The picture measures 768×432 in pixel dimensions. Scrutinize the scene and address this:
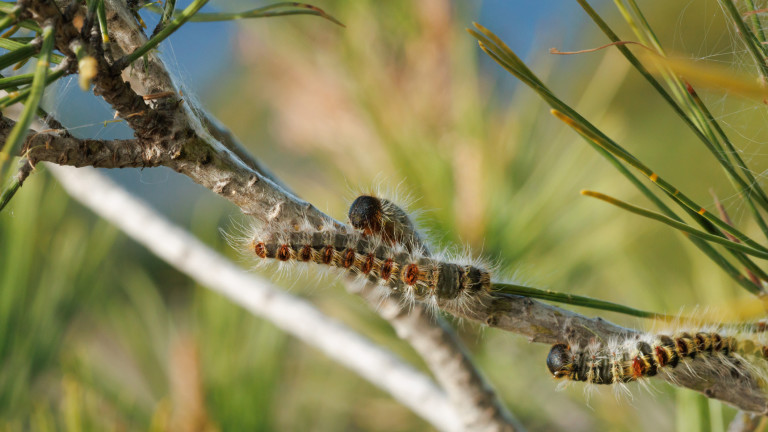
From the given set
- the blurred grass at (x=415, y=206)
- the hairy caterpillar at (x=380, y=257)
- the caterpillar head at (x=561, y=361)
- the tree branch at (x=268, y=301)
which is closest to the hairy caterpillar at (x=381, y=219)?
the hairy caterpillar at (x=380, y=257)

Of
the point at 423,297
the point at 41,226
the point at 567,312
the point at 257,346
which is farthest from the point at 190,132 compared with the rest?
the point at 41,226

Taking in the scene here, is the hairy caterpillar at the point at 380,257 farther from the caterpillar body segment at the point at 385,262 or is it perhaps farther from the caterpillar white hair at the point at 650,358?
the caterpillar white hair at the point at 650,358

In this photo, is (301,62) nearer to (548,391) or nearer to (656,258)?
(548,391)

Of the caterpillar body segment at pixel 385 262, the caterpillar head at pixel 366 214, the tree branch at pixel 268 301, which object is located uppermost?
the caterpillar head at pixel 366 214

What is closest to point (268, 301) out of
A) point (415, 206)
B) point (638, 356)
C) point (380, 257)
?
point (415, 206)

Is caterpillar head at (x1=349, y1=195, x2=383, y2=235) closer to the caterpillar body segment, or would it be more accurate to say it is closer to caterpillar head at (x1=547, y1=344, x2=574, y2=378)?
the caterpillar body segment

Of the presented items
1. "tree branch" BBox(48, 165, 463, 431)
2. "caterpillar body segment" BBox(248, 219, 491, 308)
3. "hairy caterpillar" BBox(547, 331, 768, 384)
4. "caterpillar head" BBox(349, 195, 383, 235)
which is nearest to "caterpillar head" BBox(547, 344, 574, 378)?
"hairy caterpillar" BBox(547, 331, 768, 384)
